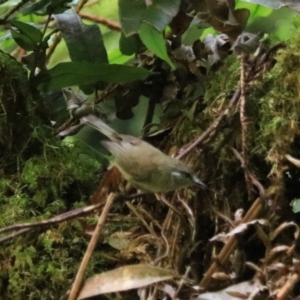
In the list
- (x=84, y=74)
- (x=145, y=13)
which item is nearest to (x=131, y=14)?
(x=145, y=13)

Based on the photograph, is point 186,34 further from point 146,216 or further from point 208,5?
point 146,216

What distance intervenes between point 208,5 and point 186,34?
273mm

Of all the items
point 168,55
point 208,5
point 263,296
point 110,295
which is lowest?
point 110,295

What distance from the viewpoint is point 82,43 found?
45.3 inches

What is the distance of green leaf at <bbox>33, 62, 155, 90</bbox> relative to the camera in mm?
1045

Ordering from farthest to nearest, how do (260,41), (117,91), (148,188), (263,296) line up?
1. (117,91)
2. (260,41)
3. (148,188)
4. (263,296)

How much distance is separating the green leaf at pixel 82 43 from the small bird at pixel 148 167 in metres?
0.33

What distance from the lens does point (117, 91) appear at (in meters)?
1.18

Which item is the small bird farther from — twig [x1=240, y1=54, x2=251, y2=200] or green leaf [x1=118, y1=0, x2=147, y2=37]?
green leaf [x1=118, y1=0, x2=147, y2=37]

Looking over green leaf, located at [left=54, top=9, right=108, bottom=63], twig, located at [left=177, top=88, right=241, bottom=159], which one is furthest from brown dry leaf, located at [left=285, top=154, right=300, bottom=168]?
green leaf, located at [left=54, top=9, right=108, bottom=63]

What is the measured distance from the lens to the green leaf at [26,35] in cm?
109

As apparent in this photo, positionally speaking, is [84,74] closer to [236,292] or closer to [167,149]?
[167,149]

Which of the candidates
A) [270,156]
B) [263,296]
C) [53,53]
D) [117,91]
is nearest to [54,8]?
[117,91]

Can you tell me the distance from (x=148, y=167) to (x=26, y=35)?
44 centimetres
